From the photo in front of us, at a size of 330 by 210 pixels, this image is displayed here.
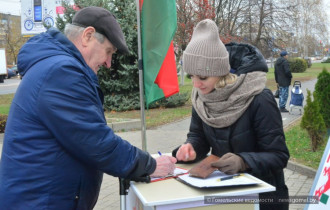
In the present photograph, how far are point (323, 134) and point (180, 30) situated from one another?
12935 millimetres

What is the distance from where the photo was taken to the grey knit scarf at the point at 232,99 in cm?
232

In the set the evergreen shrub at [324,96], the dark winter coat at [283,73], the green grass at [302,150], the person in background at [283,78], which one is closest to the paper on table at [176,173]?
the green grass at [302,150]

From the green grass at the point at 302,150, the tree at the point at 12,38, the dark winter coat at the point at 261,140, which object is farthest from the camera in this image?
the tree at the point at 12,38

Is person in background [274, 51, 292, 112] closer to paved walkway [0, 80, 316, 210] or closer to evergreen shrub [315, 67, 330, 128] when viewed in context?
paved walkway [0, 80, 316, 210]

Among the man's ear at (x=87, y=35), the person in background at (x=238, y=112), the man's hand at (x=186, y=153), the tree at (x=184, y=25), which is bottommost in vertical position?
the man's hand at (x=186, y=153)

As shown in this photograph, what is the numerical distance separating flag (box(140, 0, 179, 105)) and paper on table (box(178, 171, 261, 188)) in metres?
2.00

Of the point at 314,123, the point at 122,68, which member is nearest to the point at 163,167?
the point at 314,123

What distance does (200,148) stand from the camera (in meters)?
2.71

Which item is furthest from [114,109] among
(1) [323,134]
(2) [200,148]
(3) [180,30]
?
(2) [200,148]

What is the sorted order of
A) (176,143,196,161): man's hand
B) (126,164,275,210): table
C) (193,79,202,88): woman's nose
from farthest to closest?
(176,143,196,161): man's hand → (193,79,202,88): woman's nose → (126,164,275,210): table

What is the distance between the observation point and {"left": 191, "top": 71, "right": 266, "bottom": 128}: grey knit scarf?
2.32m

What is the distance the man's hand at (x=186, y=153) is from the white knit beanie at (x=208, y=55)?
20.8 inches

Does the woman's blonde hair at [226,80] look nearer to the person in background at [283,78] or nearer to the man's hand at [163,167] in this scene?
the man's hand at [163,167]

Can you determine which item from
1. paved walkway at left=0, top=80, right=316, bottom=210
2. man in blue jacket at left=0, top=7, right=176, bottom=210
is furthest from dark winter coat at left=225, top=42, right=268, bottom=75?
paved walkway at left=0, top=80, right=316, bottom=210
